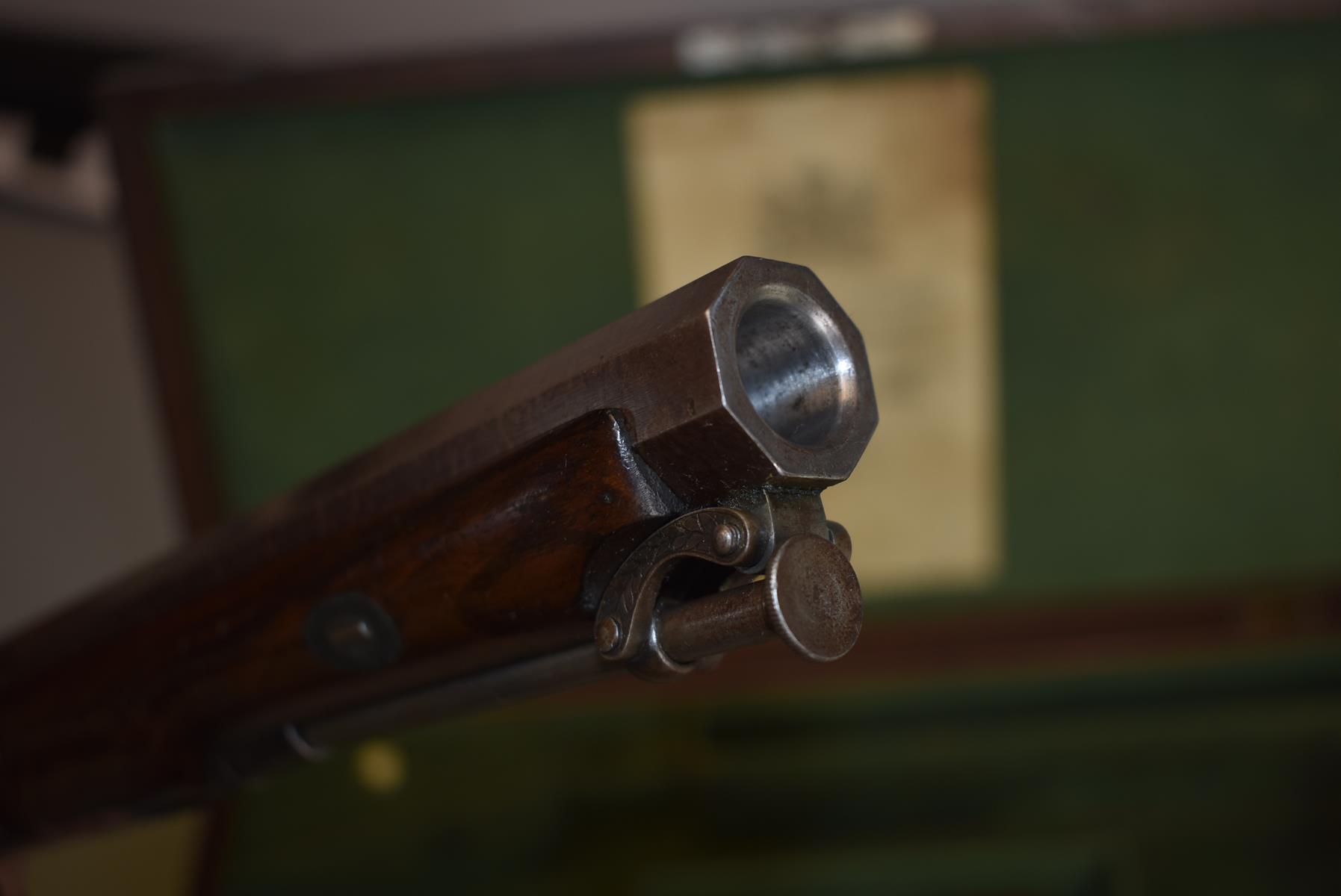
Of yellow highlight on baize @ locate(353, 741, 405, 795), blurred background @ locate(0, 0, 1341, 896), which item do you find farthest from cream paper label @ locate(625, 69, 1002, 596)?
yellow highlight on baize @ locate(353, 741, 405, 795)

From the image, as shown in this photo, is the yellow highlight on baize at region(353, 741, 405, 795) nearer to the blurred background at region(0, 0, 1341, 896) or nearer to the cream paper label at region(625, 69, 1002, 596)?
the blurred background at region(0, 0, 1341, 896)

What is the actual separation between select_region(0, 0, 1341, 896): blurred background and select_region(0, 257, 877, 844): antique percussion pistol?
851 millimetres

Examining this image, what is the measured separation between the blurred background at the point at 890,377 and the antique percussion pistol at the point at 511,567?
0.85 metres

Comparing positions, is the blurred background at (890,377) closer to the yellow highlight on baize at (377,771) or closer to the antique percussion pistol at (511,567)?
the yellow highlight on baize at (377,771)

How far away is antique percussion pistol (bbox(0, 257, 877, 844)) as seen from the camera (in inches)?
18.8

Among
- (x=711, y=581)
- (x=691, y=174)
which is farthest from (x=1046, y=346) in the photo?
(x=711, y=581)

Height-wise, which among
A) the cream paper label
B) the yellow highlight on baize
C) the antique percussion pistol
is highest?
the cream paper label

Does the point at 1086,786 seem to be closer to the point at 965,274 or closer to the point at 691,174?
the point at 965,274

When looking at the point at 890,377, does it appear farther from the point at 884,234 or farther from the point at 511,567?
the point at 511,567

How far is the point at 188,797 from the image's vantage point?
81cm

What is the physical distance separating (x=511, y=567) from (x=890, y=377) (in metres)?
1.16

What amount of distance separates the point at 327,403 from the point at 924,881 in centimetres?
127

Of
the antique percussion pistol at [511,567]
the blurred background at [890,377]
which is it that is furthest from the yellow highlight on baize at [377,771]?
the antique percussion pistol at [511,567]

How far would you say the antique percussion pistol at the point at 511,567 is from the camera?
0.48 metres
